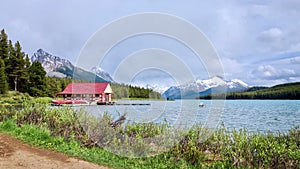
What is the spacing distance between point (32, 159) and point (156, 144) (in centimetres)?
344

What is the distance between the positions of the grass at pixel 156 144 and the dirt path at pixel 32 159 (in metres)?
0.35

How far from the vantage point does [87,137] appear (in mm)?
8875

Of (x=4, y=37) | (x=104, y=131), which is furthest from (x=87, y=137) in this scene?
(x=4, y=37)

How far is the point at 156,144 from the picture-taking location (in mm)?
8383

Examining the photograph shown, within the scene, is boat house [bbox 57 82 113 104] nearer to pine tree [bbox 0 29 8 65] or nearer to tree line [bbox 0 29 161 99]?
tree line [bbox 0 29 161 99]

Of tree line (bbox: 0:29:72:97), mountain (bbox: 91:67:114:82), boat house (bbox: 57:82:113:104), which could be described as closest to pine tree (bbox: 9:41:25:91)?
tree line (bbox: 0:29:72:97)

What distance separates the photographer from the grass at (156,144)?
6.93m

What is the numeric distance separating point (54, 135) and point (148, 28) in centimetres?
466

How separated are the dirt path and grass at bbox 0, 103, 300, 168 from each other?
35 cm

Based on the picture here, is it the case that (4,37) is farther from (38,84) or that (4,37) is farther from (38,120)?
(38,120)

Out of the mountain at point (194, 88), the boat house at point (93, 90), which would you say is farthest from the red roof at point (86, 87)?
the mountain at point (194, 88)

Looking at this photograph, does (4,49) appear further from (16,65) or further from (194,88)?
(194,88)

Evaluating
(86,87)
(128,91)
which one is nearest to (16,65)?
(86,87)

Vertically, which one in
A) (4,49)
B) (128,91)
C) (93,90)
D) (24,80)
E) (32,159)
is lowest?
(32,159)
